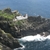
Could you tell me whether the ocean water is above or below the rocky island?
below

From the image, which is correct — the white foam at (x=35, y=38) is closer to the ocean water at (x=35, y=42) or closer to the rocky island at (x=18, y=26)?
the ocean water at (x=35, y=42)

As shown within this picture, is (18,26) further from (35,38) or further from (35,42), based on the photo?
(35,42)

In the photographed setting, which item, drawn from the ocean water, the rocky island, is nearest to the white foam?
the ocean water

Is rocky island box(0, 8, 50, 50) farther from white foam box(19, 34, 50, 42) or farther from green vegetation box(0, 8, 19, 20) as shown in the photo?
white foam box(19, 34, 50, 42)

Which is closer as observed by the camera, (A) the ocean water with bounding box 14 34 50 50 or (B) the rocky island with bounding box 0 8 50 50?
(A) the ocean water with bounding box 14 34 50 50

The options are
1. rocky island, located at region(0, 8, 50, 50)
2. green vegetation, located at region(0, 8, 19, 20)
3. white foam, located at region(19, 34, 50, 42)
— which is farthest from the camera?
green vegetation, located at region(0, 8, 19, 20)

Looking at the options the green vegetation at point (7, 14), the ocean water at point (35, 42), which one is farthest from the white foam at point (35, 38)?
the green vegetation at point (7, 14)

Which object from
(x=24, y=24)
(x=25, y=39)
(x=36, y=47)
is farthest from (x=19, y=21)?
(x=36, y=47)

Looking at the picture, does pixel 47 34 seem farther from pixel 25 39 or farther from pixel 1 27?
pixel 1 27

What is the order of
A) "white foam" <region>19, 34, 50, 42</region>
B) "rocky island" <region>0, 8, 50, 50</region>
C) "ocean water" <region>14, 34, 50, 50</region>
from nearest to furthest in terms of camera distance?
"ocean water" <region>14, 34, 50, 50</region> < "rocky island" <region>0, 8, 50, 50</region> < "white foam" <region>19, 34, 50, 42</region>

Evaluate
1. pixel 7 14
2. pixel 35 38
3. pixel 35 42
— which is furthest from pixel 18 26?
pixel 7 14
